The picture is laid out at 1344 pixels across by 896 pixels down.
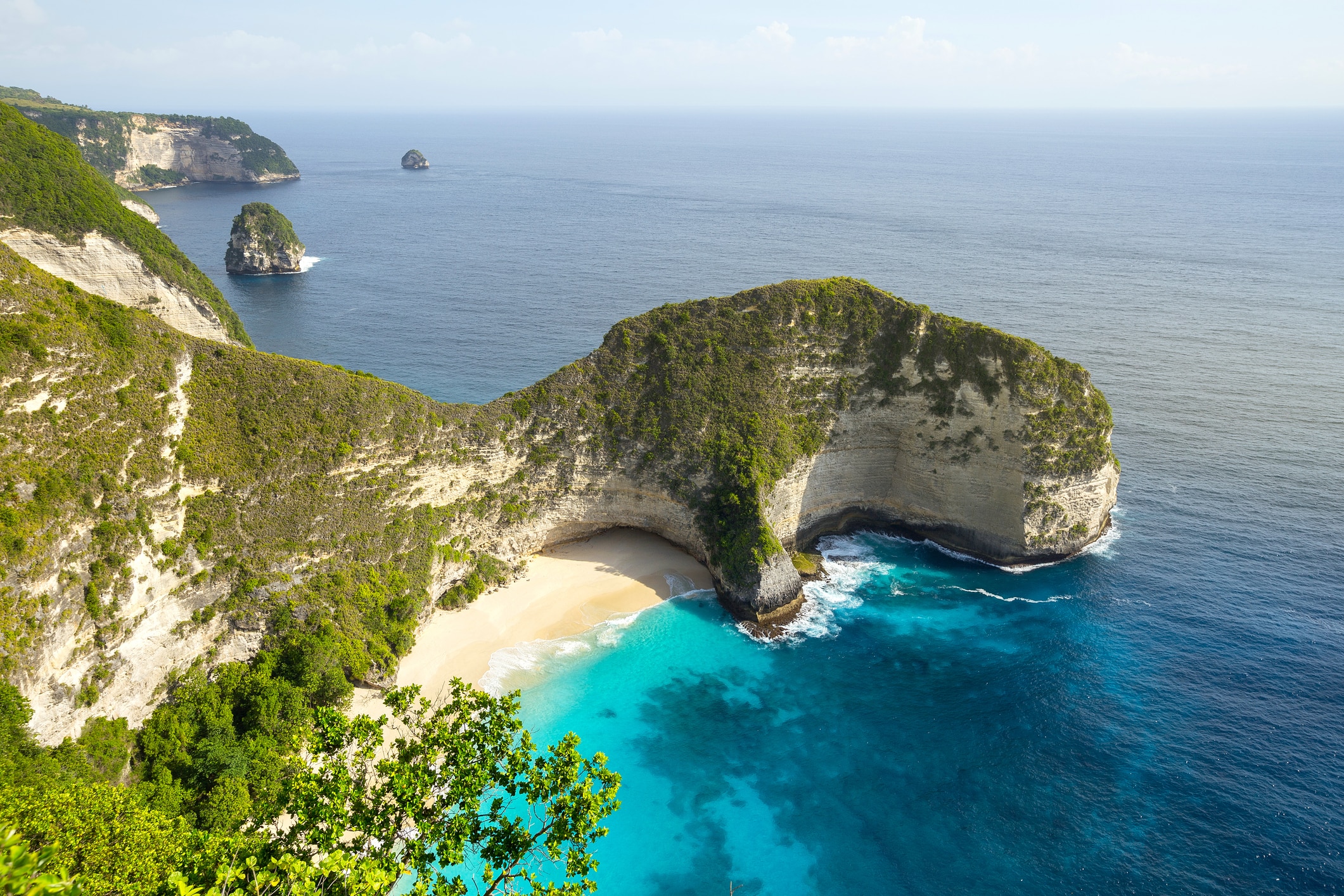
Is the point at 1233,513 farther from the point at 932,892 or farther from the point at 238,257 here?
the point at 238,257

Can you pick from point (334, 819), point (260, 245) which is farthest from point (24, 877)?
point (260, 245)

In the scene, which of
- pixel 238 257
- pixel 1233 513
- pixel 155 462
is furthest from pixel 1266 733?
pixel 238 257

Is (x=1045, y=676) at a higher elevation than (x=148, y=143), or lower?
lower

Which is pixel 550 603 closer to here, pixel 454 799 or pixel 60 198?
pixel 454 799

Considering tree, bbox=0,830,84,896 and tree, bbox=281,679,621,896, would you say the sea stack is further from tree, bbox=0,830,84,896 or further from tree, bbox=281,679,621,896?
tree, bbox=0,830,84,896

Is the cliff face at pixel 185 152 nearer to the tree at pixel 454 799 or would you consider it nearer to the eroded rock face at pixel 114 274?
the eroded rock face at pixel 114 274

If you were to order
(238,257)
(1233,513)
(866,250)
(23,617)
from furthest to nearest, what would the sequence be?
(866,250) < (238,257) < (1233,513) < (23,617)

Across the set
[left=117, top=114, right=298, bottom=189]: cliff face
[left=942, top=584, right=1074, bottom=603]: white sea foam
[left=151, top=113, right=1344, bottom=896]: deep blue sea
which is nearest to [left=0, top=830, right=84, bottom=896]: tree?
[left=151, top=113, right=1344, bottom=896]: deep blue sea
